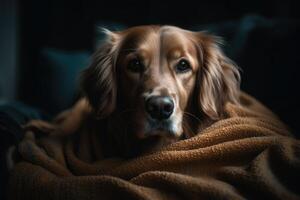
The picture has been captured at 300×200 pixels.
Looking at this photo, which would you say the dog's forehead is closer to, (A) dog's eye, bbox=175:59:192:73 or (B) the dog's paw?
(A) dog's eye, bbox=175:59:192:73

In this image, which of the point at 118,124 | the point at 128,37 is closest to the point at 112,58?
the point at 128,37

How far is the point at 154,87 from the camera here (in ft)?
4.83

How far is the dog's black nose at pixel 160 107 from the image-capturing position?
4.61 ft

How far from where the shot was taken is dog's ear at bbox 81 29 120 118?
1649 mm

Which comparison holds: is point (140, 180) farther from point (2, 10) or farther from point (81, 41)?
point (2, 10)

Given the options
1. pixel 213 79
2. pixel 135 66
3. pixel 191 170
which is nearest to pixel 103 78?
pixel 135 66

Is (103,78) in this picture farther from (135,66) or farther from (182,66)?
(182,66)

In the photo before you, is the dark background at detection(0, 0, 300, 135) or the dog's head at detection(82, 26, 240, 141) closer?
the dog's head at detection(82, 26, 240, 141)

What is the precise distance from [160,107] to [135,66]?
237mm

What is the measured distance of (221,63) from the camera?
69.2 inches

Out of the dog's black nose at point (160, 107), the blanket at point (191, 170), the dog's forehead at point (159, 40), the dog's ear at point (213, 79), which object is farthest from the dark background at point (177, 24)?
the dog's black nose at point (160, 107)

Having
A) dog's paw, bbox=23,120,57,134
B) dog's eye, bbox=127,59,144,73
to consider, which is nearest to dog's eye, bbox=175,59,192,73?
dog's eye, bbox=127,59,144,73

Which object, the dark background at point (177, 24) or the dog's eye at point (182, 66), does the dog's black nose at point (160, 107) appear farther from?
the dark background at point (177, 24)

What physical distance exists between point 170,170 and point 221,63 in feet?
1.82
